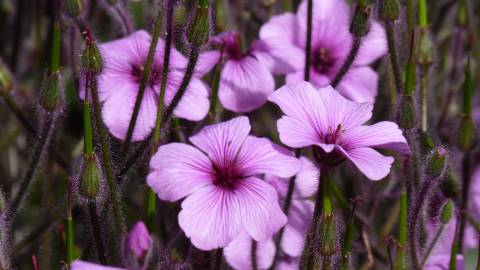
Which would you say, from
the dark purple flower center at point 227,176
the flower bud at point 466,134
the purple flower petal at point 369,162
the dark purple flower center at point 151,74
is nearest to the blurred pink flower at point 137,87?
the dark purple flower center at point 151,74

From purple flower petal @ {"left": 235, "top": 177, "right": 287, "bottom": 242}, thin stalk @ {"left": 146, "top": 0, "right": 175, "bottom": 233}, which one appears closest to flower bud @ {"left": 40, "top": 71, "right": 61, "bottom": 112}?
thin stalk @ {"left": 146, "top": 0, "right": 175, "bottom": 233}

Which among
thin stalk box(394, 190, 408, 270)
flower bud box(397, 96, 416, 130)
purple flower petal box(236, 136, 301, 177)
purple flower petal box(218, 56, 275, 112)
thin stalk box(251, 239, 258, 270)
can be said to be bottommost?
thin stalk box(251, 239, 258, 270)

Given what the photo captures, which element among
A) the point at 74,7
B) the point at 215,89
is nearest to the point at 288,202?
the point at 215,89

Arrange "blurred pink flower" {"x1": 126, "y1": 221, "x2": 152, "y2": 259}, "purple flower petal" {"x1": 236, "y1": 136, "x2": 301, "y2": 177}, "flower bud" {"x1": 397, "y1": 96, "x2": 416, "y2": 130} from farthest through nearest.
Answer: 1. "flower bud" {"x1": 397, "y1": 96, "x2": 416, "y2": 130}
2. "purple flower petal" {"x1": 236, "y1": 136, "x2": 301, "y2": 177}
3. "blurred pink flower" {"x1": 126, "y1": 221, "x2": 152, "y2": 259}

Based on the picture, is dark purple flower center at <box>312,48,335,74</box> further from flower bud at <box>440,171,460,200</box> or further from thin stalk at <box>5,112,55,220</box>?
thin stalk at <box>5,112,55,220</box>

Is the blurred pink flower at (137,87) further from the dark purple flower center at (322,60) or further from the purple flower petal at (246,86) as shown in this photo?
the dark purple flower center at (322,60)

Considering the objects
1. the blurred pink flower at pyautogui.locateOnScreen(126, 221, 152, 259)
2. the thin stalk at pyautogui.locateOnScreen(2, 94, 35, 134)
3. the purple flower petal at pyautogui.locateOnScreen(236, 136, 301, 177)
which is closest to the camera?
the blurred pink flower at pyautogui.locateOnScreen(126, 221, 152, 259)

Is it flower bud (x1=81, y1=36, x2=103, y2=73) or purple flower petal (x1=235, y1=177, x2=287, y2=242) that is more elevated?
flower bud (x1=81, y1=36, x2=103, y2=73)
